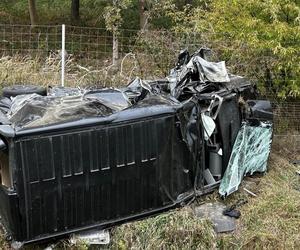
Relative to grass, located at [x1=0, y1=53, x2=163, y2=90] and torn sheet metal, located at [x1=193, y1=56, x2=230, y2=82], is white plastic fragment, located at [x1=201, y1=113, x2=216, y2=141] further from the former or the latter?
grass, located at [x1=0, y1=53, x2=163, y2=90]

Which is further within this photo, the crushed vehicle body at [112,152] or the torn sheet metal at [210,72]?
the torn sheet metal at [210,72]

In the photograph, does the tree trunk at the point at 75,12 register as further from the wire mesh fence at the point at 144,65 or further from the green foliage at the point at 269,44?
the green foliage at the point at 269,44

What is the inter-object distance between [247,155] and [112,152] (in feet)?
6.05

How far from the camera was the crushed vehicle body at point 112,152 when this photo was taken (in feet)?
13.1

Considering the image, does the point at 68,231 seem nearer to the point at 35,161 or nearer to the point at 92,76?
the point at 35,161

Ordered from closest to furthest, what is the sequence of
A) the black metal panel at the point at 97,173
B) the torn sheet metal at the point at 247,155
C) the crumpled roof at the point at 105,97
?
the black metal panel at the point at 97,173 → the crumpled roof at the point at 105,97 → the torn sheet metal at the point at 247,155

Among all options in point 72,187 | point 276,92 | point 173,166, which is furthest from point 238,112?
point 72,187

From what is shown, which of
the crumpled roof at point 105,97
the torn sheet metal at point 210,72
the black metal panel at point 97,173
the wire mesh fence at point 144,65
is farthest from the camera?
the wire mesh fence at point 144,65

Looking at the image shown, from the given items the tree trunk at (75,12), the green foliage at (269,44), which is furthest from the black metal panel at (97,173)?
the tree trunk at (75,12)

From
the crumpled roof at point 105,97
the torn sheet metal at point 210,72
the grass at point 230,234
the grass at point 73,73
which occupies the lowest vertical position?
the grass at point 230,234

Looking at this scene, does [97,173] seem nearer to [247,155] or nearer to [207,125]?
[207,125]

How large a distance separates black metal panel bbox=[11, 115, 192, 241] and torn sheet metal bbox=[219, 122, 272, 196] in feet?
2.32

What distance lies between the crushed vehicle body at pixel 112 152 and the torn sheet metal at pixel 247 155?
0.01 metres

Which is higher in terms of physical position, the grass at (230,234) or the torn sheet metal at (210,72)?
the torn sheet metal at (210,72)
